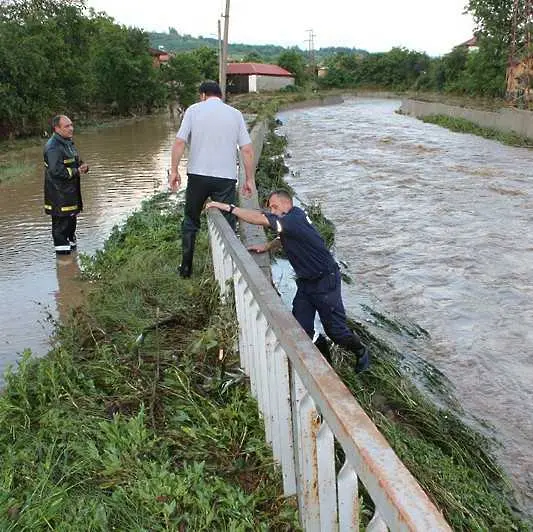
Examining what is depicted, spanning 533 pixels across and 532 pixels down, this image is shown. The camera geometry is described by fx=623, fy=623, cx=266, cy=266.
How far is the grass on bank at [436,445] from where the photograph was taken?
3.29 metres

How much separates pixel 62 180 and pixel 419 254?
524cm

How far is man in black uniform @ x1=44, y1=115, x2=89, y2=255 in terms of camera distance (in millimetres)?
7219

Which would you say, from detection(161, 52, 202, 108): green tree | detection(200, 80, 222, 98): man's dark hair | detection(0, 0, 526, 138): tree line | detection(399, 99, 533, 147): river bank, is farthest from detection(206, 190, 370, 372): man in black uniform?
detection(161, 52, 202, 108): green tree

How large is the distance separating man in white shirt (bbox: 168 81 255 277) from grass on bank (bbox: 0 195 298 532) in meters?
0.83

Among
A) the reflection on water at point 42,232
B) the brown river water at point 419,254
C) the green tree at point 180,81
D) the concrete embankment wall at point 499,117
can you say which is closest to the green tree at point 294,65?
the green tree at point 180,81

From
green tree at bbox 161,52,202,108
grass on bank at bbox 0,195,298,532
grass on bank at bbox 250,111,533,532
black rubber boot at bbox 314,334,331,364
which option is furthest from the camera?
green tree at bbox 161,52,202,108

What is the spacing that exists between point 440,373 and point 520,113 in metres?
22.8

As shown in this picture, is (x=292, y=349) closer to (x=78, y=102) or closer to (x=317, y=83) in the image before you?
(x=78, y=102)

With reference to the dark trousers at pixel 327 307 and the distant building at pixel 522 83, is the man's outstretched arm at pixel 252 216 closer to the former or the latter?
the dark trousers at pixel 327 307

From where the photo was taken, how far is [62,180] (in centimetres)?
743

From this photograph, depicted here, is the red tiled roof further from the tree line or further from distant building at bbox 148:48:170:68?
the tree line

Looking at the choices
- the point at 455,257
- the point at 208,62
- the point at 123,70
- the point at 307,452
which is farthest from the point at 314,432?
the point at 208,62

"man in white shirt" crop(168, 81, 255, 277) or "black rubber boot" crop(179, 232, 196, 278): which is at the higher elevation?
"man in white shirt" crop(168, 81, 255, 277)

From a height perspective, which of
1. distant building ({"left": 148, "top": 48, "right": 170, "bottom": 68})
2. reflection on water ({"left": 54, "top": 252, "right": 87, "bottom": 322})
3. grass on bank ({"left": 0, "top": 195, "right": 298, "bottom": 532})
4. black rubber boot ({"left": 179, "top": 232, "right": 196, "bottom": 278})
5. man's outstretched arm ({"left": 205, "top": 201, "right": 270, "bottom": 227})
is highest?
distant building ({"left": 148, "top": 48, "right": 170, "bottom": 68})
